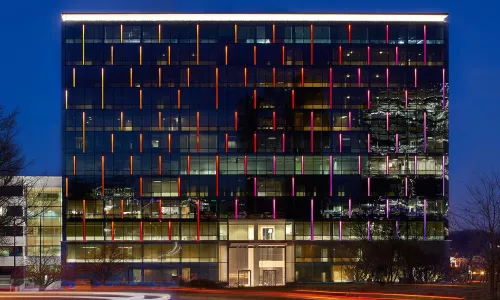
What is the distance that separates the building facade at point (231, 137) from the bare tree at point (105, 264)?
956mm

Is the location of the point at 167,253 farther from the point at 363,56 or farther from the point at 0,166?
the point at 0,166

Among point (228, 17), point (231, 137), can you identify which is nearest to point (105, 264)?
point (231, 137)

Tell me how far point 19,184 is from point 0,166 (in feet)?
27.9

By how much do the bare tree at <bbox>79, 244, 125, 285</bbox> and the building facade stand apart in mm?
956

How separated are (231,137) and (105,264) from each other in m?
21.0

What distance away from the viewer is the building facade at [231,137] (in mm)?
102375

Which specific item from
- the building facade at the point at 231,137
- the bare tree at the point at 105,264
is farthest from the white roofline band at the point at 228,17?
the bare tree at the point at 105,264

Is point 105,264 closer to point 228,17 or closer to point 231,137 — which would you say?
point 231,137

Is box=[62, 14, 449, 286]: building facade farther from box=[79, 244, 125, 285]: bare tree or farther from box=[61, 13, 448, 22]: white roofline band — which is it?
box=[79, 244, 125, 285]: bare tree

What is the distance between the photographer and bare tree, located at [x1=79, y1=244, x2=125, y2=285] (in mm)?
91569

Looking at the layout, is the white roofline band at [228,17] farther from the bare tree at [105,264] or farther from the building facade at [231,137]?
the bare tree at [105,264]

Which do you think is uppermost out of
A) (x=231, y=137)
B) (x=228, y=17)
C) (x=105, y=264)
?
(x=228, y=17)

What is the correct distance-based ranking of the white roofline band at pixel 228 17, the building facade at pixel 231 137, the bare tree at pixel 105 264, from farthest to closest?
the white roofline band at pixel 228 17, the building facade at pixel 231 137, the bare tree at pixel 105 264

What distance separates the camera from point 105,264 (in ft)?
302
